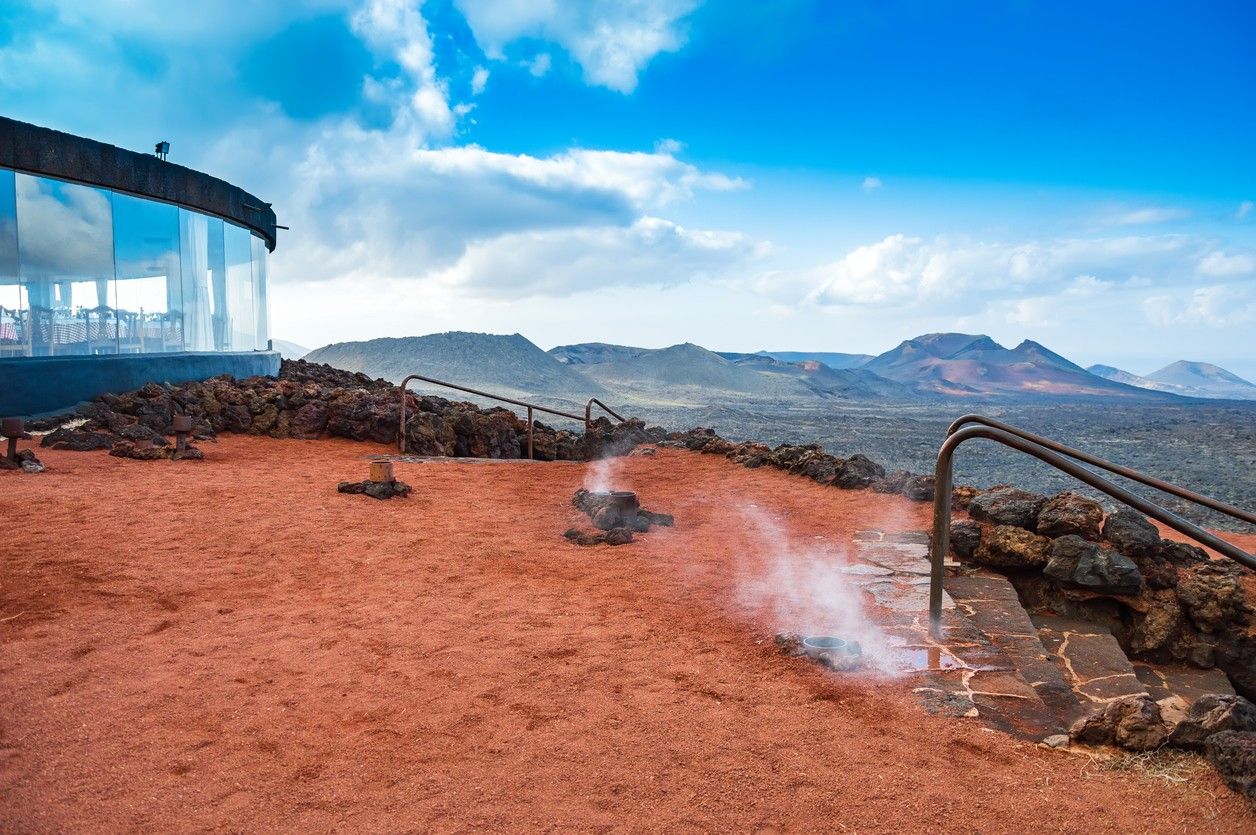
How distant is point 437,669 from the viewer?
3.97 metres

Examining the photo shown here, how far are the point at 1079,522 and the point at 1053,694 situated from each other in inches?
109

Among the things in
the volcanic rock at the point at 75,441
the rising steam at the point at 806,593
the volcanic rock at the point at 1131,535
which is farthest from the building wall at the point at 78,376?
the volcanic rock at the point at 1131,535

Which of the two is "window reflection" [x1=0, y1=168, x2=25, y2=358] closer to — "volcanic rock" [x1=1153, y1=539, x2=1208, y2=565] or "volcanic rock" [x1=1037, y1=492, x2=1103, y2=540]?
"volcanic rock" [x1=1037, y1=492, x2=1103, y2=540]

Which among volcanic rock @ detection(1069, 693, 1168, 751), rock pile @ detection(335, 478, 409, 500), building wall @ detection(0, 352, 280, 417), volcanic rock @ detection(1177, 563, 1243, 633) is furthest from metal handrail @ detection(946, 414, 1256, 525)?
building wall @ detection(0, 352, 280, 417)

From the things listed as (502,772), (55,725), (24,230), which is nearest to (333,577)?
(55,725)

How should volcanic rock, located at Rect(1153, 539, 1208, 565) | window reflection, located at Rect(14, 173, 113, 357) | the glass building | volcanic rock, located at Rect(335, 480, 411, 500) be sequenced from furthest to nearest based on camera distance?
window reflection, located at Rect(14, 173, 113, 357)
the glass building
volcanic rock, located at Rect(335, 480, 411, 500)
volcanic rock, located at Rect(1153, 539, 1208, 565)

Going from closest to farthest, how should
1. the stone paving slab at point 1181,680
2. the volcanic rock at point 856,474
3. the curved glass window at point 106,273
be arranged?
1. the stone paving slab at point 1181,680
2. the volcanic rock at point 856,474
3. the curved glass window at point 106,273

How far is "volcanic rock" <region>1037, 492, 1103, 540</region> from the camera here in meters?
6.14

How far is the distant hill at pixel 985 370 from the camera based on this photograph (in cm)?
8675

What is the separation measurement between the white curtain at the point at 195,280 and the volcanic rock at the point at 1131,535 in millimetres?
16152

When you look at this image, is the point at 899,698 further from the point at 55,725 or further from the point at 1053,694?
the point at 55,725

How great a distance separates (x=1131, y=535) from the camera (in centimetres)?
617

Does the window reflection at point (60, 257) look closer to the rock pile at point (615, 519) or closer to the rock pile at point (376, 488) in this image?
the rock pile at point (376, 488)

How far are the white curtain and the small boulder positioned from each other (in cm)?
1714
